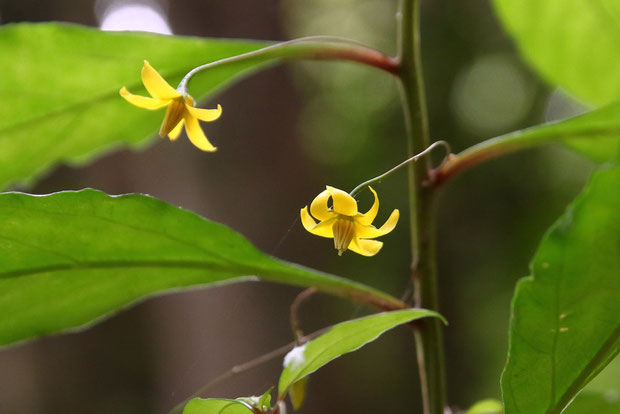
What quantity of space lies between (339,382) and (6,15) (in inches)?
106

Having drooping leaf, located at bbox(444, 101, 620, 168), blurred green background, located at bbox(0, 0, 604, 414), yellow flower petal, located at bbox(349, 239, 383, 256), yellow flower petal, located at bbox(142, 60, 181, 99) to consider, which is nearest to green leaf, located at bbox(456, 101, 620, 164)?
drooping leaf, located at bbox(444, 101, 620, 168)

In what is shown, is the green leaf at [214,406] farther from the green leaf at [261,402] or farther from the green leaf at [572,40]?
the green leaf at [572,40]

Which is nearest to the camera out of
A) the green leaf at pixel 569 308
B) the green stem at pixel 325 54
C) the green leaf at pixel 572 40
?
the green leaf at pixel 569 308

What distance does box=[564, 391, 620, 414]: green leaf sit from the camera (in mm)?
565

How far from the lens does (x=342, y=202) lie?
1.33 ft

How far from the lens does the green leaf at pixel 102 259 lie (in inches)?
17.0

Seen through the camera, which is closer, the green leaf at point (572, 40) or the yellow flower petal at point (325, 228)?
the yellow flower petal at point (325, 228)

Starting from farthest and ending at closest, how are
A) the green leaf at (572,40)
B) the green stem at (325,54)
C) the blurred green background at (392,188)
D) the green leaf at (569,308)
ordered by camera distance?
the blurred green background at (392,188) < the green leaf at (572,40) < the green stem at (325,54) < the green leaf at (569,308)

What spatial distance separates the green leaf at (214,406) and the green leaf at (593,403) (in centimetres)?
32

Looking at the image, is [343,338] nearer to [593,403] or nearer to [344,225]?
[344,225]

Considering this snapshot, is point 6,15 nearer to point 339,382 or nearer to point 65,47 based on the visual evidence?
point 339,382

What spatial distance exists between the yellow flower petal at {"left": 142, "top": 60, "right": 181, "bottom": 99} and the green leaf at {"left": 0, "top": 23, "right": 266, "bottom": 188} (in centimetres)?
14

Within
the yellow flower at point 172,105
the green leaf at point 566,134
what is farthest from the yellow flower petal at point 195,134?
the green leaf at point 566,134

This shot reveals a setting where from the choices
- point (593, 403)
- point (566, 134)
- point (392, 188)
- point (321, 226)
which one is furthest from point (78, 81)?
point (392, 188)
